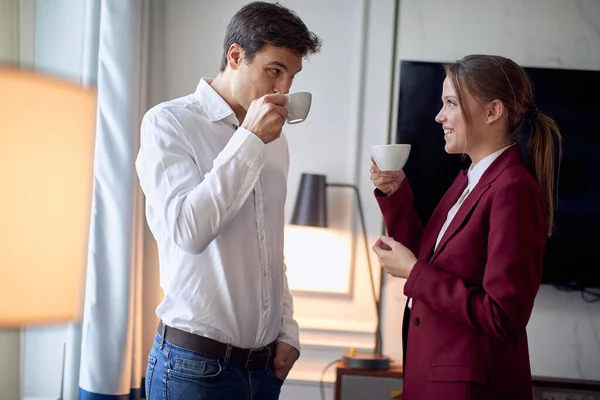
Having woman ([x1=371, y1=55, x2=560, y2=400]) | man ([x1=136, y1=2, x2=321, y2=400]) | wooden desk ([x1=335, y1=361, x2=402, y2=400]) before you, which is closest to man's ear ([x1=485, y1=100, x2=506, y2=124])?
woman ([x1=371, y1=55, x2=560, y2=400])

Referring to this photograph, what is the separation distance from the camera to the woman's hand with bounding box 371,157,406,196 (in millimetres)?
1633

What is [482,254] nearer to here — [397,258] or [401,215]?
[397,258]

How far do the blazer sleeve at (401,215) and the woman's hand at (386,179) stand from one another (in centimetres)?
1

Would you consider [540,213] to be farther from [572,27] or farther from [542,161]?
[572,27]

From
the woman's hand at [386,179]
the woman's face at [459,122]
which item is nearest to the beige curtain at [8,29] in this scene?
the woman's hand at [386,179]

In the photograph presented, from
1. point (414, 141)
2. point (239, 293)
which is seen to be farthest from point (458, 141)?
point (414, 141)

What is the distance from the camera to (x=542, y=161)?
1412 mm

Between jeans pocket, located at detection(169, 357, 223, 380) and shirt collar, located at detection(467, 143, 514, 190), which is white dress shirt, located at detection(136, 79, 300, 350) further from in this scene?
shirt collar, located at detection(467, 143, 514, 190)

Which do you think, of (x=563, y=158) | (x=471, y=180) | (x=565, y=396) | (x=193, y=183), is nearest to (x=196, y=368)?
(x=193, y=183)

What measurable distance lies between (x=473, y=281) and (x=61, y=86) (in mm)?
1714

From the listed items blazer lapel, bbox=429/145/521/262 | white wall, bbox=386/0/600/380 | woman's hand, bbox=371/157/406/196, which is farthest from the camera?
white wall, bbox=386/0/600/380

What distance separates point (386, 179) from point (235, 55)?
49 cm

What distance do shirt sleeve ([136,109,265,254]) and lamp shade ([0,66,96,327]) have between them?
2.85 feet

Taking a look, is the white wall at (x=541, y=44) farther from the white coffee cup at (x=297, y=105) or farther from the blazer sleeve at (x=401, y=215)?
the white coffee cup at (x=297, y=105)
